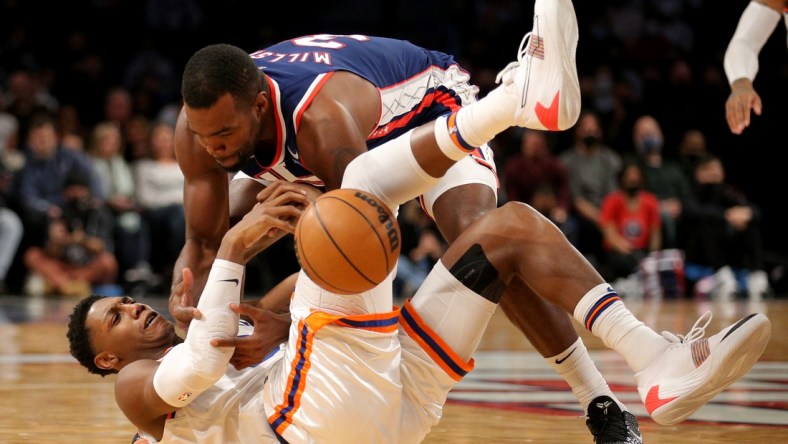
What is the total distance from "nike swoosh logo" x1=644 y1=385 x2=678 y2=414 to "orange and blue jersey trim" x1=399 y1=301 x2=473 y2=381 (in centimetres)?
50

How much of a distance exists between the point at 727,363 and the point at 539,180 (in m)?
8.72

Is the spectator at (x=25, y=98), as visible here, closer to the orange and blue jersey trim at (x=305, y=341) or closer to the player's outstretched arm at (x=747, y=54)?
the player's outstretched arm at (x=747, y=54)

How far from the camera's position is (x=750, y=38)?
4.80m

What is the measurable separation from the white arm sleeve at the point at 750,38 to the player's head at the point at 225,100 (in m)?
2.13

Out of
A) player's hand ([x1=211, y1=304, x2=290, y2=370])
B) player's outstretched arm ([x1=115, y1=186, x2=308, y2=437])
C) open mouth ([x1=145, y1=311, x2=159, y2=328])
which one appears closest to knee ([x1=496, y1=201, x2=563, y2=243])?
player's outstretched arm ([x1=115, y1=186, x2=308, y2=437])

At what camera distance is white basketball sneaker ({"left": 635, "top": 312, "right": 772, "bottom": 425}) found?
2994mm

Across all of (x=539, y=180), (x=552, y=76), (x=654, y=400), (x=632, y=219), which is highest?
(x=552, y=76)

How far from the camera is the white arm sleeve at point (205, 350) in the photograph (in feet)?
10.1

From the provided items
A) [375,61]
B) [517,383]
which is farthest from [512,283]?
[517,383]

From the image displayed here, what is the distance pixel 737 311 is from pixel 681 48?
263 inches

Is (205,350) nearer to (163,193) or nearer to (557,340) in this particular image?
(557,340)

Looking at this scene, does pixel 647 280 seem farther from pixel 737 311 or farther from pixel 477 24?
pixel 477 24

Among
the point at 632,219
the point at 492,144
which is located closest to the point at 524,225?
the point at 632,219

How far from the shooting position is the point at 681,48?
15.4m
